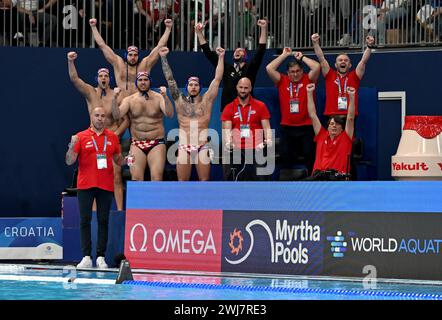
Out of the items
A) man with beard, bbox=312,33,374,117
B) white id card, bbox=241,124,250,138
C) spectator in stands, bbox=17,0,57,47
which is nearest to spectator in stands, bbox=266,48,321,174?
man with beard, bbox=312,33,374,117

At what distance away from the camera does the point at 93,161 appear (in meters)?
13.6

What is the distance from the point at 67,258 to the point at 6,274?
218 cm

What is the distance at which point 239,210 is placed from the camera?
12.3m

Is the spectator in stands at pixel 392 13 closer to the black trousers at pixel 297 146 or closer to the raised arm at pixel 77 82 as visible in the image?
the black trousers at pixel 297 146

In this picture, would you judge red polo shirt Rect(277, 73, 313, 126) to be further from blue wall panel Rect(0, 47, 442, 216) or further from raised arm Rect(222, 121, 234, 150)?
blue wall panel Rect(0, 47, 442, 216)

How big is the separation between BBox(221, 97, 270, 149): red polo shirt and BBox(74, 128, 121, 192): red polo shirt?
1780 mm

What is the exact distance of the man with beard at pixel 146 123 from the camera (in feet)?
48.8

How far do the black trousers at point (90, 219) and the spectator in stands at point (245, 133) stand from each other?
77.8 inches

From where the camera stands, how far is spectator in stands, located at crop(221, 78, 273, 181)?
47.5 ft

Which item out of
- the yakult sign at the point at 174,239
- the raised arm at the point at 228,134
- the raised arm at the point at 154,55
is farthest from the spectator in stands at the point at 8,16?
the yakult sign at the point at 174,239

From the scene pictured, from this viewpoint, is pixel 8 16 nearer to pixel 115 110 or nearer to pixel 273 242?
pixel 115 110

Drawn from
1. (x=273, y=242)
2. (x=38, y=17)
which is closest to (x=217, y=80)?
(x=38, y=17)

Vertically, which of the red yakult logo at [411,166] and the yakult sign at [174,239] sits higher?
the red yakult logo at [411,166]
